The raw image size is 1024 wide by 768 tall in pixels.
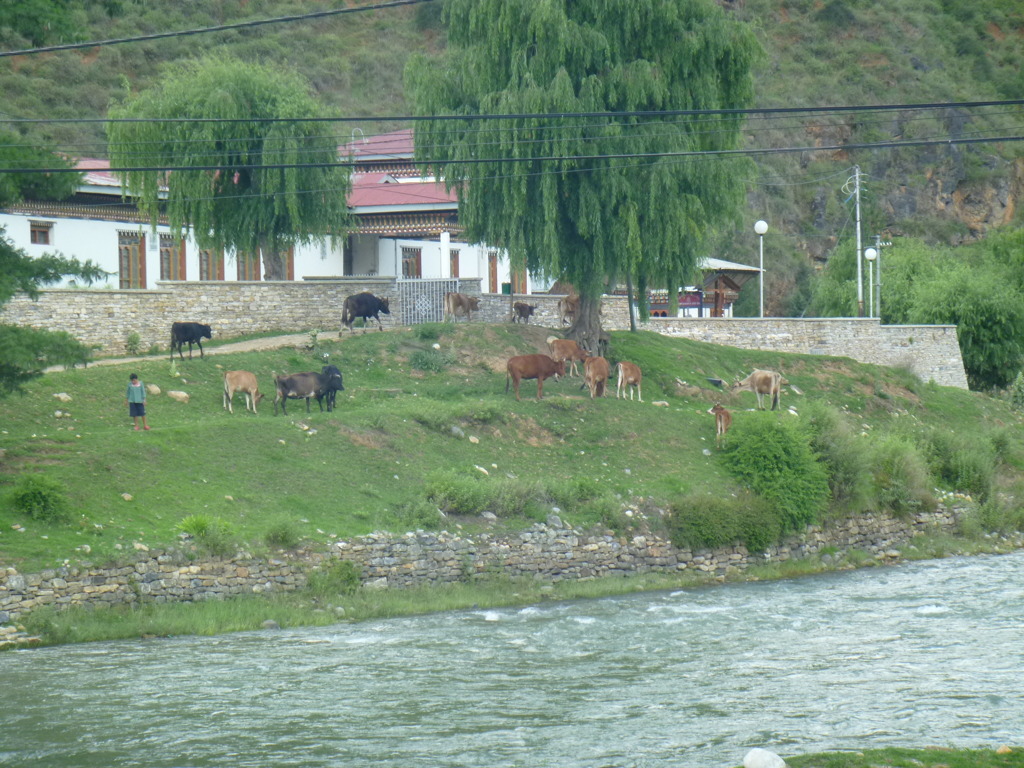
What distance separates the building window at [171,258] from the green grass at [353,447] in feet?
35.3

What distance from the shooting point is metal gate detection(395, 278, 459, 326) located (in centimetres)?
4256

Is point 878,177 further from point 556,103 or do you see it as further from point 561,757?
point 561,757

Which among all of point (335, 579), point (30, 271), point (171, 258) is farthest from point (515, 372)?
point (171, 258)

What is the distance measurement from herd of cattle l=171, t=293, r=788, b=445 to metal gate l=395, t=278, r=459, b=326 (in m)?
1.17

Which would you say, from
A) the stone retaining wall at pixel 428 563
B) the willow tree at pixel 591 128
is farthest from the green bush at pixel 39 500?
the willow tree at pixel 591 128

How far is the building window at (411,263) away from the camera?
50.5 m

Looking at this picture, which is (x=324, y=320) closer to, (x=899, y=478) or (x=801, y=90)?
(x=899, y=478)

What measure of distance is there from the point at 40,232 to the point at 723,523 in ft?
85.2

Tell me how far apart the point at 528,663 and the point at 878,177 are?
9009cm

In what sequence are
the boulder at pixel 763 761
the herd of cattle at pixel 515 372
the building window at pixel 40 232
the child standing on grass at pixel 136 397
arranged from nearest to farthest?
the boulder at pixel 763 761 → the child standing on grass at pixel 136 397 → the herd of cattle at pixel 515 372 → the building window at pixel 40 232

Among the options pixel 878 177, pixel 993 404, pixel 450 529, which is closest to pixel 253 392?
pixel 450 529

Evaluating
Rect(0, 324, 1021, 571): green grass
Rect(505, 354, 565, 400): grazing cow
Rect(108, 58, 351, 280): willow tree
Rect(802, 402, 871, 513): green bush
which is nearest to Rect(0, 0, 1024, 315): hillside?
Rect(108, 58, 351, 280): willow tree

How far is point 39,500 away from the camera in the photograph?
23062mm

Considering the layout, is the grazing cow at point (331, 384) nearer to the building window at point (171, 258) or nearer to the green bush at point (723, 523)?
the green bush at point (723, 523)
